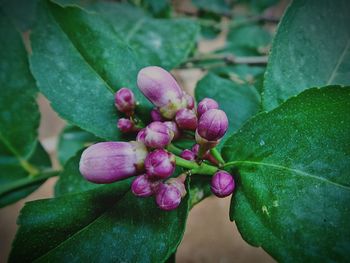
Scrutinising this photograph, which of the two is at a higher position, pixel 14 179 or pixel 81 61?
pixel 81 61

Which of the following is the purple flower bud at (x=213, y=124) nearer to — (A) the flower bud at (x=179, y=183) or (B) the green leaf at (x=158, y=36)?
(A) the flower bud at (x=179, y=183)

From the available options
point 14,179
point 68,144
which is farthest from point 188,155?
point 68,144

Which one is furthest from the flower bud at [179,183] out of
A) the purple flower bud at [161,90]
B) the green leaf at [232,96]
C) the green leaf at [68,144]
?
the green leaf at [68,144]

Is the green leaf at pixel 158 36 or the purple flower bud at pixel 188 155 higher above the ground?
the green leaf at pixel 158 36

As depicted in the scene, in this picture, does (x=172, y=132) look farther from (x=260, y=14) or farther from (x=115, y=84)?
(x=260, y=14)

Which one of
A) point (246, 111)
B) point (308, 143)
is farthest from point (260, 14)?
point (308, 143)

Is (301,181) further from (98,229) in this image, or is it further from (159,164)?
(98,229)

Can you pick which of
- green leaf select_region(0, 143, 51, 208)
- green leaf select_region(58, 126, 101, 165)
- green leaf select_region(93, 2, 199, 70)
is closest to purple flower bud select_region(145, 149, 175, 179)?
green leaf select_region(93, 2, 199, 70)
